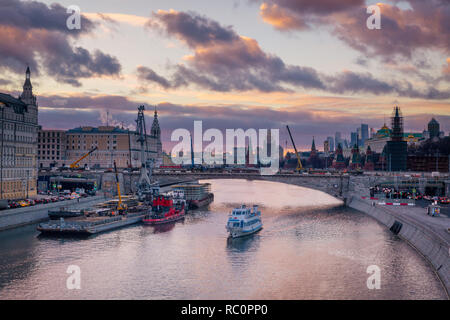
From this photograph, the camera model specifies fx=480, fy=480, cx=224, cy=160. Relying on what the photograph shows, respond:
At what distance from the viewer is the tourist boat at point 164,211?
90.9 metres

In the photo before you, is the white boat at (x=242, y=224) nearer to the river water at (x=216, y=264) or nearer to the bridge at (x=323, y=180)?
the river water at (x=216, y=264)

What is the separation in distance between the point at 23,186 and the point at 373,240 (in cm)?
7230

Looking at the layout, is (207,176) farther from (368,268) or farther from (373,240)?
(368,268)

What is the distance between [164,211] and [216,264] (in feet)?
139

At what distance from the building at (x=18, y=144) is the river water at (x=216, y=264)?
71.5ft

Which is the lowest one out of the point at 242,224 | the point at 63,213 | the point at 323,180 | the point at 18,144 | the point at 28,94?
the point at 242,224

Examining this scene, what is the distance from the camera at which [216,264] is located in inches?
2234

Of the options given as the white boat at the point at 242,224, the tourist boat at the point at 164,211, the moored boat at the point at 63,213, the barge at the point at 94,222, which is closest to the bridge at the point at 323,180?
the tourist boat at the point at 164,211

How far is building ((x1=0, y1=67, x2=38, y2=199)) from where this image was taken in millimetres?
95375

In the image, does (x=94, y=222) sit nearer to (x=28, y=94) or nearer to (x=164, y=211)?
(x=164, y=211)

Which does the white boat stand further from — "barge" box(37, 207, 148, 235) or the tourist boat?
"barge" box(37, 207, 148, 235)

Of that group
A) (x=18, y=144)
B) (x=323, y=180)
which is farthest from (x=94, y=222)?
(x=323, y=180)

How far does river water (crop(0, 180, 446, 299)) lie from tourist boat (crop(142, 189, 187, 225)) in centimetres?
529
